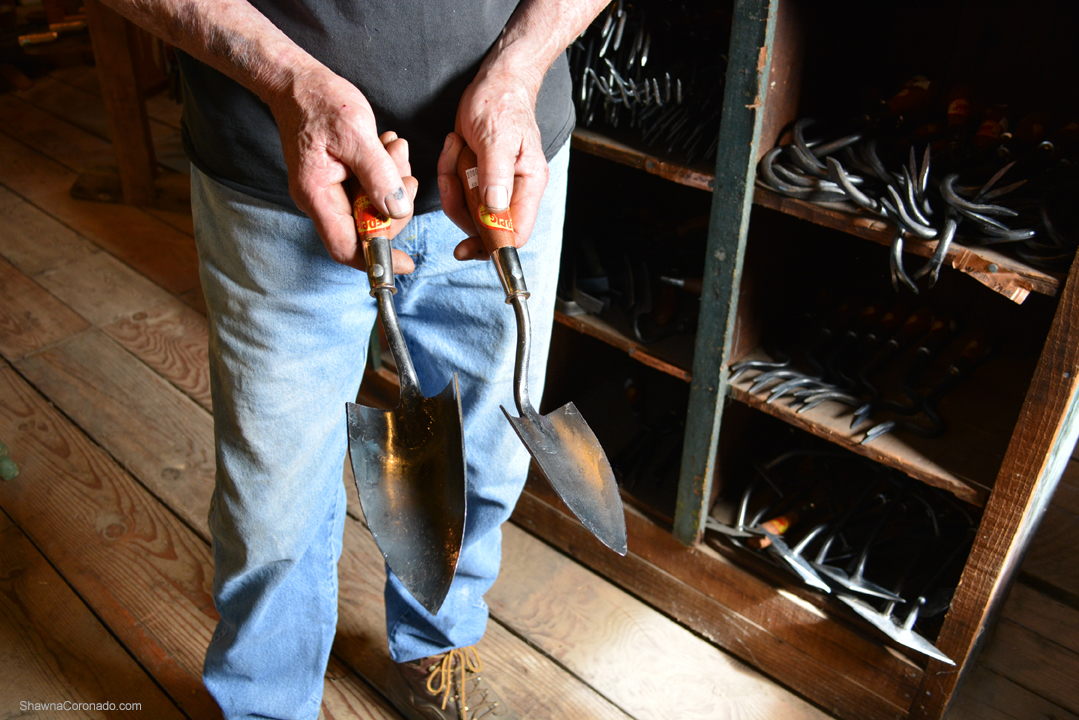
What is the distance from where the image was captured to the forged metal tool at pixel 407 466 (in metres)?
0.78

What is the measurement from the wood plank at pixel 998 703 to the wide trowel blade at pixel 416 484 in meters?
1.06

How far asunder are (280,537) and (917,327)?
3.55 ft

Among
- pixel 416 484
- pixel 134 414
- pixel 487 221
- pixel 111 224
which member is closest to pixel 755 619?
pixel 416 484

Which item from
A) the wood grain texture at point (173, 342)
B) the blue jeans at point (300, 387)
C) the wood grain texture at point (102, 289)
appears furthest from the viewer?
the wood grain texture at point (102, 289)

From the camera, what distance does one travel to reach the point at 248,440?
3.24 feet

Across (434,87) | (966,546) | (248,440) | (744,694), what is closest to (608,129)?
(434,87)

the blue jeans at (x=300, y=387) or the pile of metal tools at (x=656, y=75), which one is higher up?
the pile of metal tools at (x=656, y=75)

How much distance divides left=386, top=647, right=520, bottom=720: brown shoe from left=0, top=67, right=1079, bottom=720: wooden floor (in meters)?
0.04

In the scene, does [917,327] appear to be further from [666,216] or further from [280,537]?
[280,537]

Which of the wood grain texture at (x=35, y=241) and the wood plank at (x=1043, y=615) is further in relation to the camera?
the wood grain texture at (x=35, y=241)

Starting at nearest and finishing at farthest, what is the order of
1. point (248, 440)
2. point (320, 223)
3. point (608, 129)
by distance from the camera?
point (320, 223), point (248, 440), point (608, 129)

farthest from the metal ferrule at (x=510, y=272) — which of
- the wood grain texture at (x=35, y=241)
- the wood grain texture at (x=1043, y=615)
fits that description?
the wood grain texture at (x=35, y=241)

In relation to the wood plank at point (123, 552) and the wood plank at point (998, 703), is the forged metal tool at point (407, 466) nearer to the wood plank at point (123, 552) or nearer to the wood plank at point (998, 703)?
the wood plank at point (123, 552)

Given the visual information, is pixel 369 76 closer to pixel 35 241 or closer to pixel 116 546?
pixel 116 546
